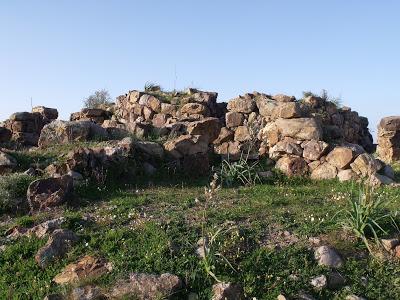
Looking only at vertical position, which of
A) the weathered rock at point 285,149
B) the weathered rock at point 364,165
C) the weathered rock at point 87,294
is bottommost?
the weathered rock at point 87,294

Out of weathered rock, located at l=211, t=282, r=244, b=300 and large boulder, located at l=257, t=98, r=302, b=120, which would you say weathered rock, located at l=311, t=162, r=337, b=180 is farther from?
weathered rock, located at l=211, t=282, r=244, b=300

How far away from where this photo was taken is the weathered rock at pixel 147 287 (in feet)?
22.1

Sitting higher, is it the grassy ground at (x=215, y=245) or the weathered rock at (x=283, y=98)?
the weathered rock at (x=283, y=98)

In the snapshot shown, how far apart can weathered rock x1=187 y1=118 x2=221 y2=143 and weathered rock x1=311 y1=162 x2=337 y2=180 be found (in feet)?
12.5

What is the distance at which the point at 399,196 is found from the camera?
11.0 metres

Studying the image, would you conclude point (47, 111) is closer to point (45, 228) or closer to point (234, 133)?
point (234, 133)

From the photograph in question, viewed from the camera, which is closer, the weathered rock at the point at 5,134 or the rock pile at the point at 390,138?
the weathered rock at the point at 5,134

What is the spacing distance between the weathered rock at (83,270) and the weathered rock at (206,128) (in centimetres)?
946

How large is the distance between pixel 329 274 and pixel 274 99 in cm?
1336

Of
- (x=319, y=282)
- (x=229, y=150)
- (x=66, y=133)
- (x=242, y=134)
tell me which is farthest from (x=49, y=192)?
(x=242, y=134)

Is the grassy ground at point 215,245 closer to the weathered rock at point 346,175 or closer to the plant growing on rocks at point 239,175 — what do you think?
the plant growing on rocks at point 239,175

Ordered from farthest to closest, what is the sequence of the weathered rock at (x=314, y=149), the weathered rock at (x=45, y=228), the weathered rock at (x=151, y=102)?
the weathered rock at (x=151, y=102) → the weathered rock at (x=314, y=149) → the weathered rock at (x=45, y=228)

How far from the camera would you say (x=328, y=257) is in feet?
24.4

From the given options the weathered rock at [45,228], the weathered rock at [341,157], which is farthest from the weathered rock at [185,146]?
the weathered rock at [45,228]
